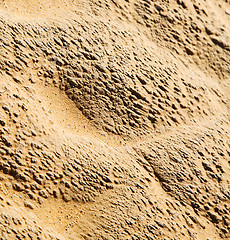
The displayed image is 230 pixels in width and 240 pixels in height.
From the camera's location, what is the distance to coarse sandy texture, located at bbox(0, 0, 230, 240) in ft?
2.68

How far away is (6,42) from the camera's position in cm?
88

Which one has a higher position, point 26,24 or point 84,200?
point 26,24

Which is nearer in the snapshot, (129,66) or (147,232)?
(147,232)

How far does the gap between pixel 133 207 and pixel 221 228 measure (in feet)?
0.81

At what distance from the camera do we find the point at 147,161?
903 mm

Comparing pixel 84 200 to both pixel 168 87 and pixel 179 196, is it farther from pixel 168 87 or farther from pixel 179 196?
pixel 168 87

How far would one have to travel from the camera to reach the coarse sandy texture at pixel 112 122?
817mm

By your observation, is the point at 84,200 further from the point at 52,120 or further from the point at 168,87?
the point at 168,87

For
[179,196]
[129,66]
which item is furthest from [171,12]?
[179,196]

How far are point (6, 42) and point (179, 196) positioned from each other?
0.60m

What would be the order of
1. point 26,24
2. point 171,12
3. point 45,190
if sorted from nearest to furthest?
point 45,190 → point 26,24 → point 171,12

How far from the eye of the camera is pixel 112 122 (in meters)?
0.92

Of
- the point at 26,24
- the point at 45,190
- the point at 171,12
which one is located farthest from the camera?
the point at 171,12

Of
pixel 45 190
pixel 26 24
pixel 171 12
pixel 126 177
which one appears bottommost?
pixel 45 190
